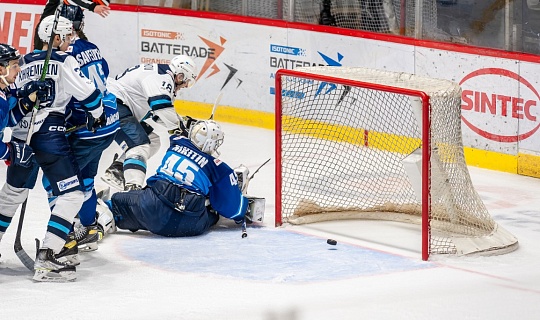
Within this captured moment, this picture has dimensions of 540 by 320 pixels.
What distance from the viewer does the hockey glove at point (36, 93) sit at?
19.4 ft

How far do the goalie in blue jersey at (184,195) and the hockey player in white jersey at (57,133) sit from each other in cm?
78

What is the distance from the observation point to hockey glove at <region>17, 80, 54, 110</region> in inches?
233

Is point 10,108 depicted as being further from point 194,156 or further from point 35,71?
point 194,156

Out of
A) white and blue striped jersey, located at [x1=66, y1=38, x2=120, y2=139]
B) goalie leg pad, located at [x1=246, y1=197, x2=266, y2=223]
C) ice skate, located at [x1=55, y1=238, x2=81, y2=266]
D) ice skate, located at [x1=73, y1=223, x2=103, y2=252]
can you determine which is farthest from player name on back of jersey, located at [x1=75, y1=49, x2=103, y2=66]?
goalie leg pad, located at [x1=246, y1=197, x2=266, y2=223]

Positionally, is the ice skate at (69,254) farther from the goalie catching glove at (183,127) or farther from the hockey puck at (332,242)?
the hockey puck at (332,242)

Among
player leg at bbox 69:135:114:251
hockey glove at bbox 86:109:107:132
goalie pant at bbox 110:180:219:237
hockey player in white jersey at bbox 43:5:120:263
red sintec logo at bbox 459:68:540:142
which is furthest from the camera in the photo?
red sintec logo at bbox 459:68:540:142

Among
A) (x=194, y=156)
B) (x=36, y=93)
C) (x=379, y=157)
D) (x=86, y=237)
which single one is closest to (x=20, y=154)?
(x=36, y=93)

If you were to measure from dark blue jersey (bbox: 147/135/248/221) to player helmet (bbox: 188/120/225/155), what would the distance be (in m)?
0.03

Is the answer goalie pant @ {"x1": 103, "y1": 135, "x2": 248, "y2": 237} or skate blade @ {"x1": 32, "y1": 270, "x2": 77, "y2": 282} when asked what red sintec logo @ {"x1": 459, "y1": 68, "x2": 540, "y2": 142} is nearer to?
goalie pant @ {"x1": 103, "y1": 135, "x2": 248, "y2": 237}

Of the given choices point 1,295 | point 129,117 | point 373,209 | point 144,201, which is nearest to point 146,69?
point 129,117

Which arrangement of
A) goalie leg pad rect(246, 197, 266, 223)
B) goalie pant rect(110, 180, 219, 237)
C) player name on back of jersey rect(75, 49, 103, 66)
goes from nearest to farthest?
player name on back of jersey rect(75, 49, 103, 66), goalie pant rect(110, 180, 219, 237), goalie leg pad rect(246, 197, 266, 223)

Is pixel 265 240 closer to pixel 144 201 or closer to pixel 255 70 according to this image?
pixel 144 201

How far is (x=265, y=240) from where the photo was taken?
22.9 feet

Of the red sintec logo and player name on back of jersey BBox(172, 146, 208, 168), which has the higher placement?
the red sintec logo
